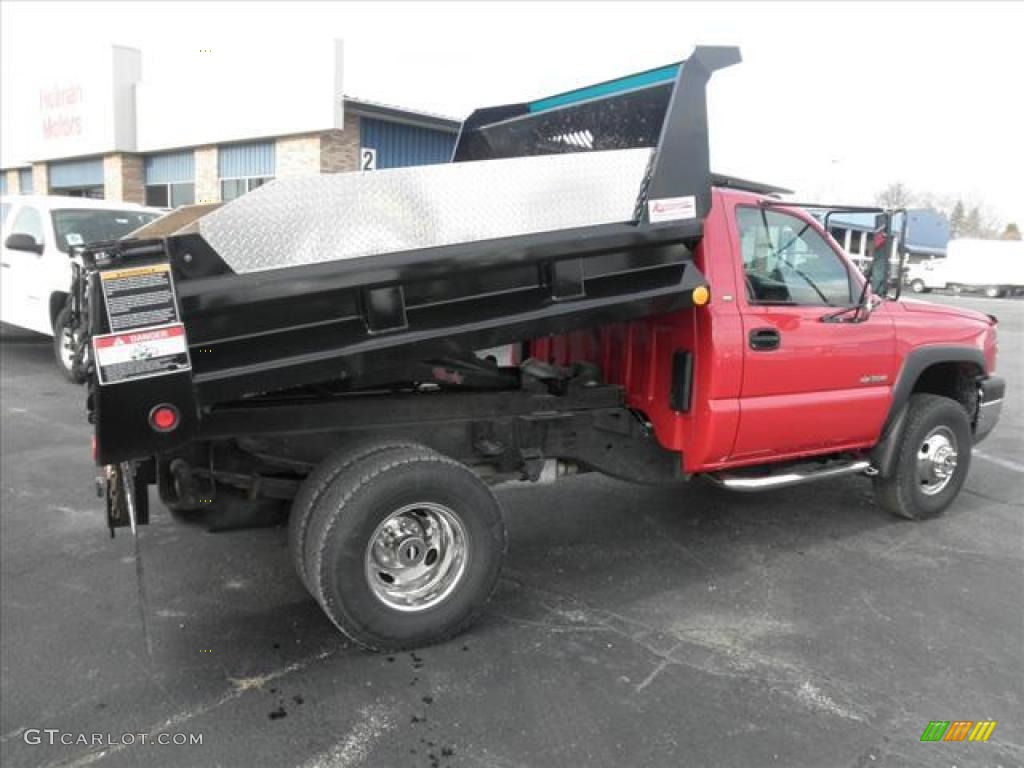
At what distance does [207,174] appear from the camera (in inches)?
857

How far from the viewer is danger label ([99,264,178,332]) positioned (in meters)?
2.85

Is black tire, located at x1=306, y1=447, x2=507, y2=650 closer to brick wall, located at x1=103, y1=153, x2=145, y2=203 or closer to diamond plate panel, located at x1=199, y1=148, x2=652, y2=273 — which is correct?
diamond plate panel, located at x1=199, y1=148, x2=652, y2=273

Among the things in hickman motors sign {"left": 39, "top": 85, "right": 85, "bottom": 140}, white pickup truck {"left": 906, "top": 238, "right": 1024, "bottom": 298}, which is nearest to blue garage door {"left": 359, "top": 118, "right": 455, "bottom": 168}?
hickman motors sign {"left": 39, "top": 85, "right": 85, "bottom": 140}

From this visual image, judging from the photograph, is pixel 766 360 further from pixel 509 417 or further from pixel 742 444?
pixel 509 417

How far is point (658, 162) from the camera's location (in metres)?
3.73

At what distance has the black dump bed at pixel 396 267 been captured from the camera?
2.96 metres

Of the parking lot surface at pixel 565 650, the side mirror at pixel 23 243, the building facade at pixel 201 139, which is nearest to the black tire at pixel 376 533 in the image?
the parking lot surface at pixel 565 650

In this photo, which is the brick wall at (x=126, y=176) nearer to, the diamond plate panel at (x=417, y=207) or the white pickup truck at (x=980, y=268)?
the diamond plate panel at (x=417, y=207)

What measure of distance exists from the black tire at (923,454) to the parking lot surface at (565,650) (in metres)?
0.15

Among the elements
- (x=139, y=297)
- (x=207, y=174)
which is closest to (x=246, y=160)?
(x=207, y=174)

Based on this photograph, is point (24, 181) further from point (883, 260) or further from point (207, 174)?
point (883, 260)

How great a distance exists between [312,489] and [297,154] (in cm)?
1673

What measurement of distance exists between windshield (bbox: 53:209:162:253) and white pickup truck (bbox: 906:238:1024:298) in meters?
40.9

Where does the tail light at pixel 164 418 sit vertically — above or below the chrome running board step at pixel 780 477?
above
